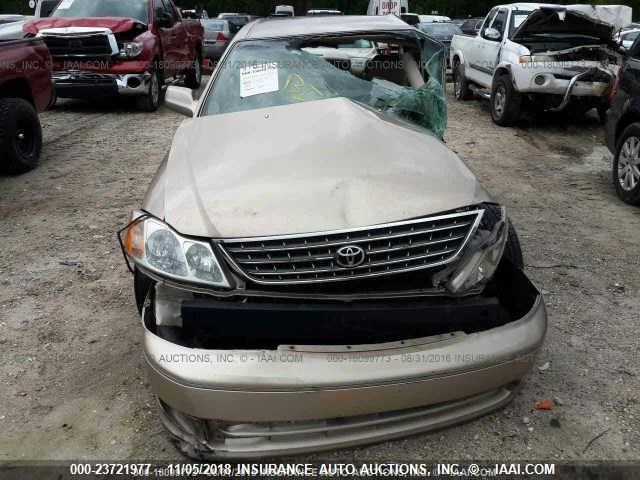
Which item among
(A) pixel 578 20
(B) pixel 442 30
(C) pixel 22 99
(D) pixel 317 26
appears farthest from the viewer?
(B) pixel 442 30

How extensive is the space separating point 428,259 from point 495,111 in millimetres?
7536

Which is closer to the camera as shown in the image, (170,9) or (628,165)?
(628,165)

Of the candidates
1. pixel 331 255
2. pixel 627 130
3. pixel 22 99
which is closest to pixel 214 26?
pixel 22 99

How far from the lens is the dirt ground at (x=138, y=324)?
2389 millimetres

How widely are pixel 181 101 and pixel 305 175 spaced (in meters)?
1.81

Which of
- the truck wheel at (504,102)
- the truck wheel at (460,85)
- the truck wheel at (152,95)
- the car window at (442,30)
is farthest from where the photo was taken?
the car window at (442,30)

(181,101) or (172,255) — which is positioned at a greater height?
(181,101)

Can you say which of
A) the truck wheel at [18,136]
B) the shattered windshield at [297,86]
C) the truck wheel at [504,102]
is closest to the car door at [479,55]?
the truck wheel at [504,102]

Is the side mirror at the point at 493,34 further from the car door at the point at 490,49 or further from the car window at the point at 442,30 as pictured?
the car window at the point at 442,30

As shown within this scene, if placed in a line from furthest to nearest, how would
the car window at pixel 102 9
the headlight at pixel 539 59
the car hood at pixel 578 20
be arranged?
the car window at pixel 102 9, the headlight at pixel 539 59, the car hood at pixel 578 20

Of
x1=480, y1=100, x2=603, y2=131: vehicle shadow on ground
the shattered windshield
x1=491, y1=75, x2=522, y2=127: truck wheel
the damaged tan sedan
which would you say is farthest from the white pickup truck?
the damaged tan sedan

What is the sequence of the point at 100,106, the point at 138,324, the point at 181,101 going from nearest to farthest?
the point at 138,324 → the point at 181,101 → the point at 100,106

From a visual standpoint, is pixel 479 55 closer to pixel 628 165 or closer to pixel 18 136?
pixel 628 165

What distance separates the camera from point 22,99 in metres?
6.14
